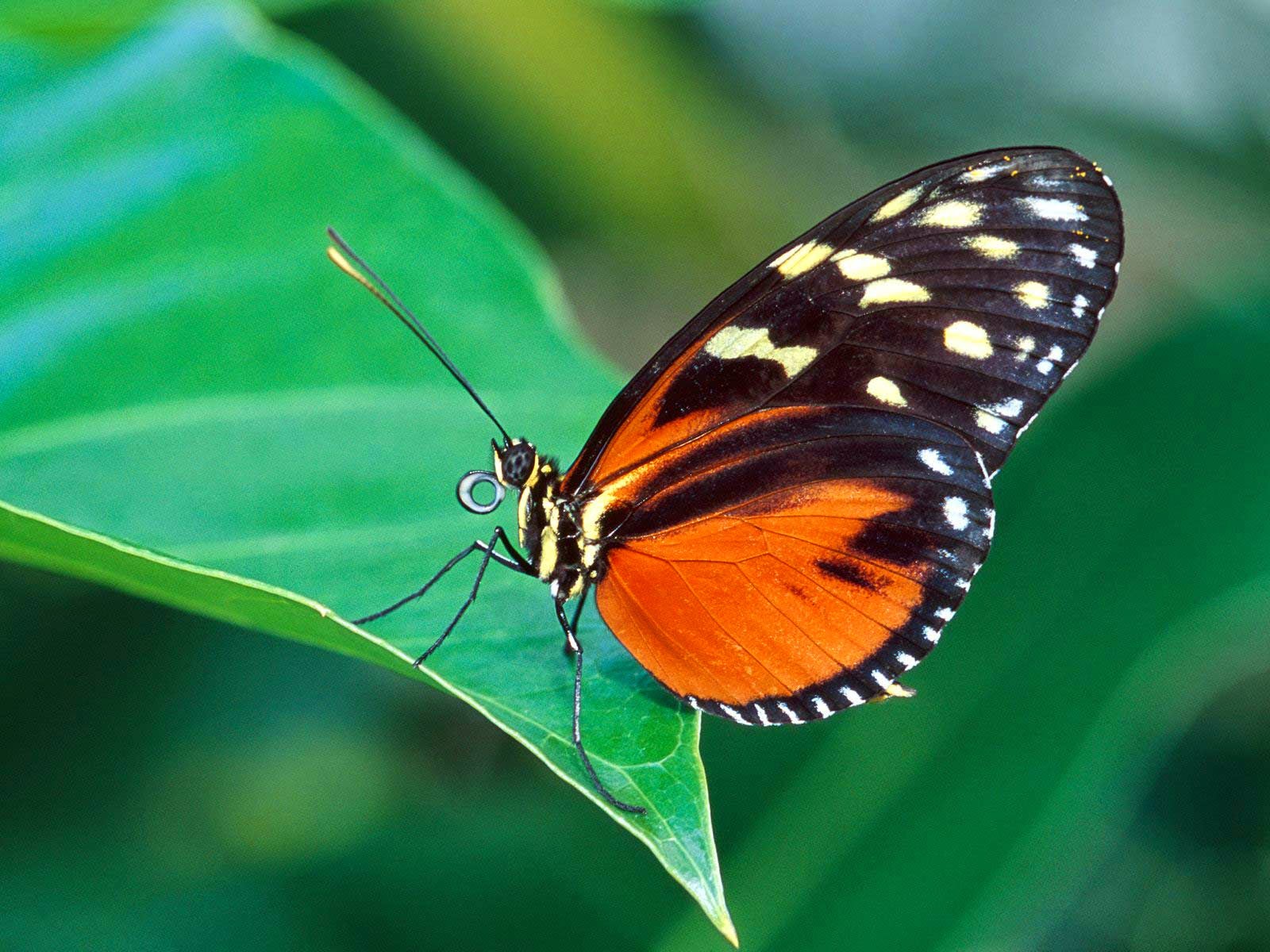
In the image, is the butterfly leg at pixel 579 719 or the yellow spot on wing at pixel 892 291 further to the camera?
the yellow spot on wing at pixel 892 291

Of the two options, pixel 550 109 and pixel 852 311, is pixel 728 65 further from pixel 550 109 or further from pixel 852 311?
pixel 852 311

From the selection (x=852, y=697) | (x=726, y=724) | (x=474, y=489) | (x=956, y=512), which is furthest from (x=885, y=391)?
(x=726, y=724)

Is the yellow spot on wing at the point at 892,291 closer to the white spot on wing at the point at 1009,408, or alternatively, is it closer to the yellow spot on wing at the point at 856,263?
the yellow spot on wing at the point at 856,263

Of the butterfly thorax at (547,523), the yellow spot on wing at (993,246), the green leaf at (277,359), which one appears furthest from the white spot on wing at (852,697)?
the yellow spot on wing at (993,246)

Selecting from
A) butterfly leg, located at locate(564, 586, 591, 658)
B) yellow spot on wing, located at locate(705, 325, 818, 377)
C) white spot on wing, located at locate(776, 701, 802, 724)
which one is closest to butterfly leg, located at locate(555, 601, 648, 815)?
butterfly leg, located at locate(564, 586, 591, 658)

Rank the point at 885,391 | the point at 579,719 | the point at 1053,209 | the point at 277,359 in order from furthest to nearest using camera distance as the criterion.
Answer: the point at 277,359, the point at 885,391, the point at 1053,209, the point at 579,719

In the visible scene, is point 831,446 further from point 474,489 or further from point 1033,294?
point 474,489

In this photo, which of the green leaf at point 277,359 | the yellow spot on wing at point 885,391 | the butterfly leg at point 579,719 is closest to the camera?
the butterfly leg at point 579,719
